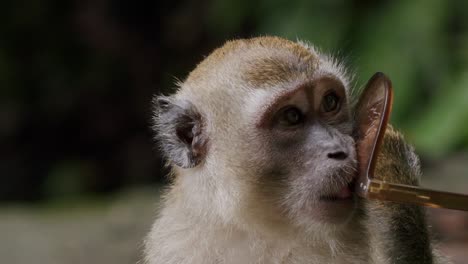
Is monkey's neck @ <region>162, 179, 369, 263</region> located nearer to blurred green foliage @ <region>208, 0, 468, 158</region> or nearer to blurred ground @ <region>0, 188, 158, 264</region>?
blurred ground @ <region>0, 188, 158, 264</region>

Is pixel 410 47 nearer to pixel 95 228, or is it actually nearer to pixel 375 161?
pixel 95 228

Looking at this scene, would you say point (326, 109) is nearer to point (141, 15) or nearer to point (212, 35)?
point (212, 35)

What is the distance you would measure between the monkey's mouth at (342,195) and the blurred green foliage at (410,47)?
146 inches

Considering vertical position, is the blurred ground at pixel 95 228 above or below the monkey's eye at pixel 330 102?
below

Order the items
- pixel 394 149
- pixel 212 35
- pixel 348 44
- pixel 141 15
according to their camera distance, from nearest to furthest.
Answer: pixel 394 149 → pixel 348 44 → pixel 212 35 → pixel 141 15

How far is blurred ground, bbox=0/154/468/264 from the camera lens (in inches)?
284

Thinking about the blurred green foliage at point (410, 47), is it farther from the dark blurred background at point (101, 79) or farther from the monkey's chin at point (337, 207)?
the monkey's chin at point (337, 207)

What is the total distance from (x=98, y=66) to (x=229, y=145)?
692 centimetres

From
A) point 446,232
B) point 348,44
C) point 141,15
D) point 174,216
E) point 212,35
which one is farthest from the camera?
point 141,15

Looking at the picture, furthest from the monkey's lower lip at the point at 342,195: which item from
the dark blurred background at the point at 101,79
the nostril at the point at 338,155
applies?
the dark blurred background at the point at 101,79

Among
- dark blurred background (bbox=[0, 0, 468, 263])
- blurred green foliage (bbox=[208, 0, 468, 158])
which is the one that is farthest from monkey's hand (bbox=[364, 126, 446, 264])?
dark blurred background (bbox=[0, 0, 468, 263])

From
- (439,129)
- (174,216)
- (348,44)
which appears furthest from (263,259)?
(348,44)

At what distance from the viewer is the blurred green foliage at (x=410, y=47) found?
739 centimetres

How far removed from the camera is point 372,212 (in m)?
3.99
